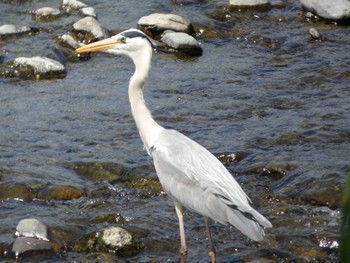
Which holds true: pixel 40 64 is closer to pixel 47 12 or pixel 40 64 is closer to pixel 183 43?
pixel 183 43

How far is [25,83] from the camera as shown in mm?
9008

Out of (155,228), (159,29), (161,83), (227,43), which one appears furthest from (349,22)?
(155,228)

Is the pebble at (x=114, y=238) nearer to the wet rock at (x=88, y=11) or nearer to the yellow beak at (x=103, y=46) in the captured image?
the yellow beak at (x=103, y=46)

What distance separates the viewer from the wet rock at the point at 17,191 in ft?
20.1

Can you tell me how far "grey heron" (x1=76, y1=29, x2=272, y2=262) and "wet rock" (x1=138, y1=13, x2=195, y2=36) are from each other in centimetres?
482

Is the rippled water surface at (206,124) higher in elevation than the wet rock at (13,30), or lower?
higher

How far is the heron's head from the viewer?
18.5 feet

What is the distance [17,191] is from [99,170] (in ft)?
2.76

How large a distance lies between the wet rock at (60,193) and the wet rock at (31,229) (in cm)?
79

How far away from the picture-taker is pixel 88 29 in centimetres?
1035

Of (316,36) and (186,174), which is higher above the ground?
(186,174)

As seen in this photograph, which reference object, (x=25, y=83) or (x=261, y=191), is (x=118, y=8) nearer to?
(x=25, y=83)

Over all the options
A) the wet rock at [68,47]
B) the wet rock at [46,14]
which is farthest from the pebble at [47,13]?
the wet rock at [68,47]

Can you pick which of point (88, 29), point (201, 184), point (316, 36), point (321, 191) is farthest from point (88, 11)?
point (201, 184)
